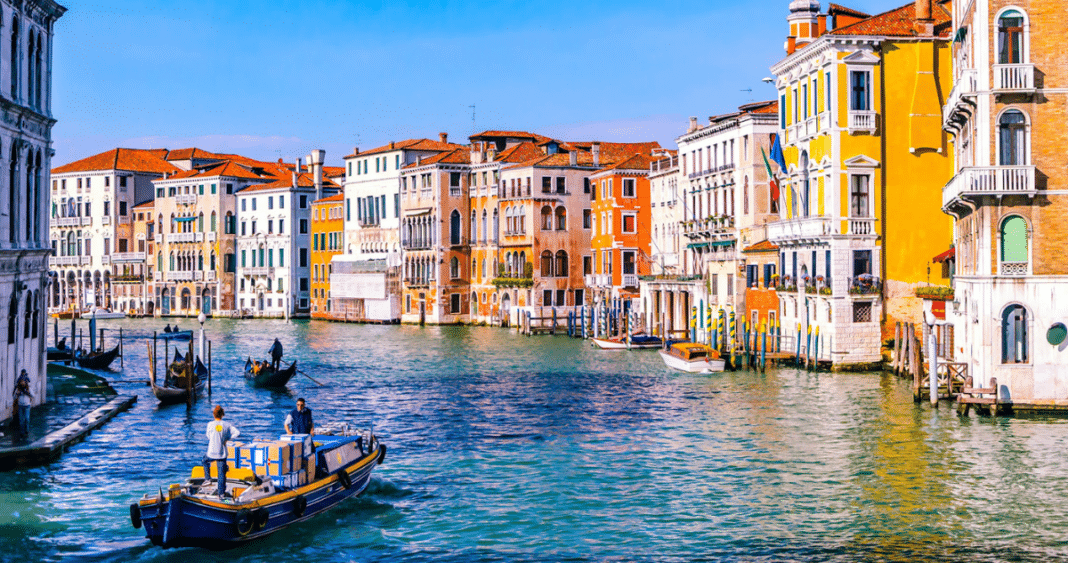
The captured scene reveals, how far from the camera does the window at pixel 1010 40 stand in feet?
79.7

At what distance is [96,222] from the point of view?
9169 centimetres

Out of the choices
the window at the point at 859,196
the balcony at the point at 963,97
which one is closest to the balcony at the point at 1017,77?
the balcony at the point at 963,97

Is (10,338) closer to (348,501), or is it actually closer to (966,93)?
(348,501)

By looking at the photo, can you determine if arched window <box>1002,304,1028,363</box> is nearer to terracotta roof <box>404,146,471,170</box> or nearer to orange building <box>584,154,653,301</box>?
orange building <box>584,154,653,301</box>

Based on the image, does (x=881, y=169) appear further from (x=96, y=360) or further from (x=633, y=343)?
(x=96, y=360)

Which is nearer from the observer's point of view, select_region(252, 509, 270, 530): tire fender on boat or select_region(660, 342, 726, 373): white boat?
select_region(252, 509, 270, 530): tire fender on boat

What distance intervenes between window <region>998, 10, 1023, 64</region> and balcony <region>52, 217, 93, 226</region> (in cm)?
7914

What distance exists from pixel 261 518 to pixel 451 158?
5733 centimetres

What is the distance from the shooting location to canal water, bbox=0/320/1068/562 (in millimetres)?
15312

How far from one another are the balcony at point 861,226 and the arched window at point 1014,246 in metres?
10.7

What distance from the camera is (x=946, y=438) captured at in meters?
22.6

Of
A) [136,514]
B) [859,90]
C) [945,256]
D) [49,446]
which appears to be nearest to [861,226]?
[945,256]

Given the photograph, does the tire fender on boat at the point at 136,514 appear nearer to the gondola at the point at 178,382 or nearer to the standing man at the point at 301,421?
the standing man at the point at 301,421

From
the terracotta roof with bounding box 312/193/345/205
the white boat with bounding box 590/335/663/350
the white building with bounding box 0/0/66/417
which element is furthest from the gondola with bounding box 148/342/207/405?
the terracotta roof with bounding box 312/193/345/205
